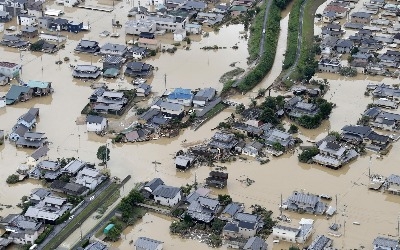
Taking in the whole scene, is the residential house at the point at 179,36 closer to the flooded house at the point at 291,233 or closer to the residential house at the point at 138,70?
the residential house at the point at 138,70

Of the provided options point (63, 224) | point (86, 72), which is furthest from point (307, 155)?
point (86, 72)

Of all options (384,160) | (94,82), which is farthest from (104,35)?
(384,160)

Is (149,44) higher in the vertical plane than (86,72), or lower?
higher

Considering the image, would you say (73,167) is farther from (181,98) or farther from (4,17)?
(4,17)

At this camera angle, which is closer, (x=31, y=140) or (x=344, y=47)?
(x=31, y=140)

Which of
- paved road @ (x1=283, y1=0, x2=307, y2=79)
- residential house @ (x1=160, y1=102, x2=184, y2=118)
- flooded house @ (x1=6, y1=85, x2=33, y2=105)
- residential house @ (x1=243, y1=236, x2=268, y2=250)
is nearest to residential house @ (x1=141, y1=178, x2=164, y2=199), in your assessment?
residential house @ (x1=243, y1=236, x2=268, y2=250)
